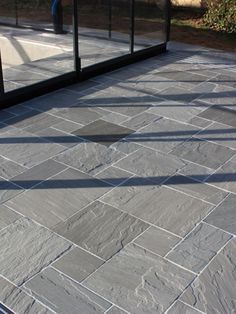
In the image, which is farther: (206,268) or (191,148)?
(191,148)

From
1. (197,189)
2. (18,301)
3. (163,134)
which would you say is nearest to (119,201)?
(197,189)

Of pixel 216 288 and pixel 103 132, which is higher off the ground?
pixel 103 132

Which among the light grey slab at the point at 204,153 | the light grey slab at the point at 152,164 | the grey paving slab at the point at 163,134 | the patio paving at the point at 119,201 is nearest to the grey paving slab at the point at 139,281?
the patio paving at the point at 119,201

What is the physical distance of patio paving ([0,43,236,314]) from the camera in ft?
8.38

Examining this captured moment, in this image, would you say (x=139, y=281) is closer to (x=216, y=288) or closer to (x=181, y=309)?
(x=181, y=309)

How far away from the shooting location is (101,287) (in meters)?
2.58

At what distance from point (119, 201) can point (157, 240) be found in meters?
0.50

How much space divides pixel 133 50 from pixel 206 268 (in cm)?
421

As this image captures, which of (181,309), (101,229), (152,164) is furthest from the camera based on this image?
(152,164)

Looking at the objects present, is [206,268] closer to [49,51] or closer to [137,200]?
[137,200]

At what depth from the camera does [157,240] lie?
9.72ft

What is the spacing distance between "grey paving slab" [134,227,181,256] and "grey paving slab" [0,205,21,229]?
82 cm

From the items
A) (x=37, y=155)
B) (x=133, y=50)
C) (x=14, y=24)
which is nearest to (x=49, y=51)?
(x=14, y=24)

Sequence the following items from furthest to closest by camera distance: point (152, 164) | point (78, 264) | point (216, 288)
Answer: point (152, 164) < point (78, 264) < point (216, 288)
